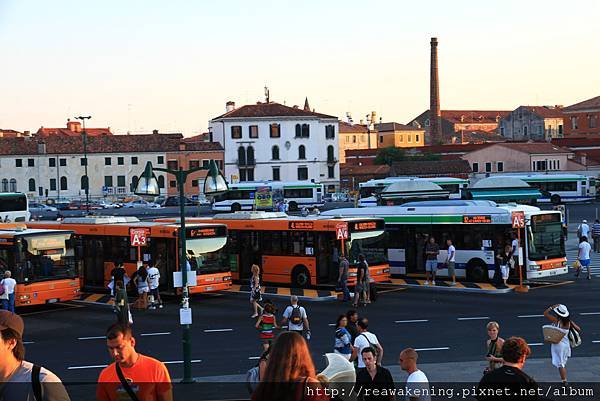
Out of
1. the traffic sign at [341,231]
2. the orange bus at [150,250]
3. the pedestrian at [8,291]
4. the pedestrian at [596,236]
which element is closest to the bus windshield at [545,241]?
the traffic sign at [341,231]

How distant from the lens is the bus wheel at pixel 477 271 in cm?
3141

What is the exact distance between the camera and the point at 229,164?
104812mm

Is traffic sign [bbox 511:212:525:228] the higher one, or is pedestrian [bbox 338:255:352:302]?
traffic sign [bbox 511:212:525:228]

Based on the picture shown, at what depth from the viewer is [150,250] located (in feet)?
100

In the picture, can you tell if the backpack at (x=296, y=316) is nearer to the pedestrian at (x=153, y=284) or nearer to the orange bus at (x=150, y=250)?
the pedestrian at (x=153, y=284)

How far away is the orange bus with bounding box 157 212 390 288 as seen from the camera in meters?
30.0

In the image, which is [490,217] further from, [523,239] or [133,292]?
[133,292]

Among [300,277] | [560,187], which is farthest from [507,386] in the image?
[560,187]

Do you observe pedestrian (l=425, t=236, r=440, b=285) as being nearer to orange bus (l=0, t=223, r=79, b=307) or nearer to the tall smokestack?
orange bus (l=0, t=223, r=79, b=307)

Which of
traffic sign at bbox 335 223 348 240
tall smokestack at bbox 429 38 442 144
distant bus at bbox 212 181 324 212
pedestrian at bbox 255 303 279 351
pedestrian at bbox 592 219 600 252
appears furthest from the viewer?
tall smokestack at bbox 429 38 442 144

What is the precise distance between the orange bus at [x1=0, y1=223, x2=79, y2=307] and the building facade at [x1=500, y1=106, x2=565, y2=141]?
127 meters

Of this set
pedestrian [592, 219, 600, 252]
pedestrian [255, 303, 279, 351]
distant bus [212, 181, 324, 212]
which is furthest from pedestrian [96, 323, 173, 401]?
distant bus [212, 181, 324, 212]

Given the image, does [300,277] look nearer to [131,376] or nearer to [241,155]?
[131,376]

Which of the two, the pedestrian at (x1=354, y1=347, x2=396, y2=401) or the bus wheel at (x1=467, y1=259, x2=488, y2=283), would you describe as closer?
the pedestrian at (x1=354, y1=347, x2=396, y2=401)
